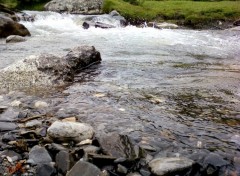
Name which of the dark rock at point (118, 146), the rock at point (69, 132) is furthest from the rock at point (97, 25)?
the dark rock at point (118, 146)

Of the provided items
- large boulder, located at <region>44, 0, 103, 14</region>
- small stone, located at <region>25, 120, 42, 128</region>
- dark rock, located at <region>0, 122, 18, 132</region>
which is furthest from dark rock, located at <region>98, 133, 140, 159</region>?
large boulder, located at <region>44, 0, 103, 14</region>

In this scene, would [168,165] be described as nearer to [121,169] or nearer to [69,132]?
[121,169]

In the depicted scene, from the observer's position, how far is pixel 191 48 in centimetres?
1409

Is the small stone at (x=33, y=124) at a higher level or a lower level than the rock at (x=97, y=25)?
lower

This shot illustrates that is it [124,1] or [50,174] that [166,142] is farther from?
[124,1]

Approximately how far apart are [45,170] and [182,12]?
101 ft

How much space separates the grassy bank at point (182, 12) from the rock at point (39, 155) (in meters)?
27.3

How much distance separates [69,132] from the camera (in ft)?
15.2

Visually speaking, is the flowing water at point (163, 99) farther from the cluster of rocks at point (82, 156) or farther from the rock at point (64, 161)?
the rock at point (64, 161)

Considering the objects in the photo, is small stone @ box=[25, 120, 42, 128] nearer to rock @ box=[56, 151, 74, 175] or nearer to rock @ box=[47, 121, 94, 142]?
rock @ box=[47, 121, 94, 142]

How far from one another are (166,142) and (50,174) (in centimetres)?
165

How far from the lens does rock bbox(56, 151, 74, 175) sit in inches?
152

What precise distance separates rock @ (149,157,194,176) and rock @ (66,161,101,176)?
655 millimetres

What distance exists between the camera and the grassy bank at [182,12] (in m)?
30.9
